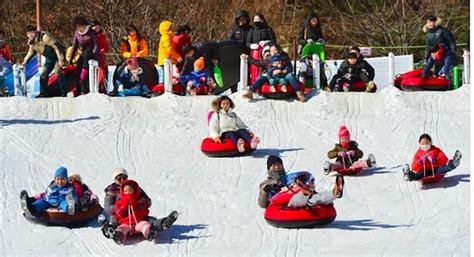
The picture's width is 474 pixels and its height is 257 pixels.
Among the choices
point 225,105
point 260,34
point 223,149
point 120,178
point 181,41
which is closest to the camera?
point 120,178

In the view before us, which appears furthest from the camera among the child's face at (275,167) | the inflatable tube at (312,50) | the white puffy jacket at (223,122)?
the inflatable tube at (312,50)

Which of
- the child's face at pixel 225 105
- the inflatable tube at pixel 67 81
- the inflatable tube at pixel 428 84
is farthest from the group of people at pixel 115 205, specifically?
the inflatable tube at pixel 428 84

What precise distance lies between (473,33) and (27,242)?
533 cm

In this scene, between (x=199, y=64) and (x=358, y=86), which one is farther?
(x=199, y=64)

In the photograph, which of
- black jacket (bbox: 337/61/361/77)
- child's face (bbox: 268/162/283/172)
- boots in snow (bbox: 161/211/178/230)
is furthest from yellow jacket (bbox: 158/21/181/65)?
boots in snow (bbox: 161/211/178/230)

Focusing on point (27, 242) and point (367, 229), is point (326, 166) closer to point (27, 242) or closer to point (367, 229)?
point (367, 229)

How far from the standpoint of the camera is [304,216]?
13.1 meters

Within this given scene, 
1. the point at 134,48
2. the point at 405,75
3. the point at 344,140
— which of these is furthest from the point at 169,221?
the point at 134,48

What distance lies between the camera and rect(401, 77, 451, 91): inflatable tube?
63.6ft

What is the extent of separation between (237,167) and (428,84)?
15.3ft

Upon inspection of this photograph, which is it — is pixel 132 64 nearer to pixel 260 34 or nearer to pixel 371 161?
pixel 260 34

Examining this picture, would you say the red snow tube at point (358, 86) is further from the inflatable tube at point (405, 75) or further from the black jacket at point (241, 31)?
the black jacket at point (241, 31)

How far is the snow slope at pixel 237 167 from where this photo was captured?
42.4ft

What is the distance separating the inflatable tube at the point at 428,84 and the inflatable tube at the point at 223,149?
407 centimetres
